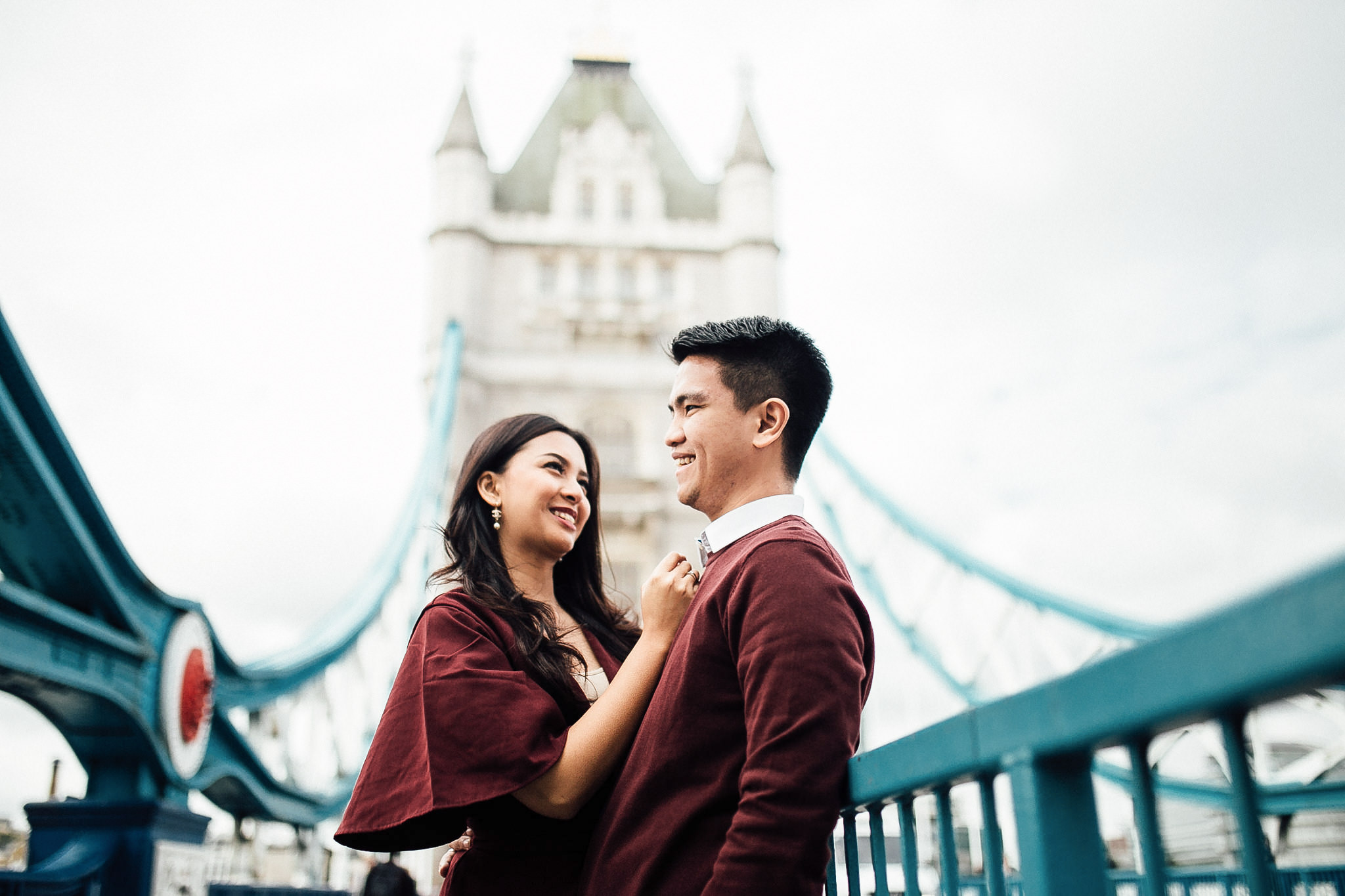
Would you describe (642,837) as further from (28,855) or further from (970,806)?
(28,855)

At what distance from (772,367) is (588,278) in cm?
2130

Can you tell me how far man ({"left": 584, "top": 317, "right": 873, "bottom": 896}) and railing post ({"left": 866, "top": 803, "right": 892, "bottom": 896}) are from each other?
5cm

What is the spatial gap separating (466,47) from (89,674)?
23980mm

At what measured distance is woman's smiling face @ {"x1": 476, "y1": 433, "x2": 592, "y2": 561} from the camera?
200cm

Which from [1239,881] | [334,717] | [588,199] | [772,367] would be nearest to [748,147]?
[588,199]

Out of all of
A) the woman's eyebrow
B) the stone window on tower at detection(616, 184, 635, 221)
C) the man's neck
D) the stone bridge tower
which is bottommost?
the man's neck

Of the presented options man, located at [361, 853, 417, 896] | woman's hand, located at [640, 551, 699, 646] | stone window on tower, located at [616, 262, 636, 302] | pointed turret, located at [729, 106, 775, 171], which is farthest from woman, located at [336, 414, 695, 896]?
pointed turret, located at [729, 106, 775, 171]

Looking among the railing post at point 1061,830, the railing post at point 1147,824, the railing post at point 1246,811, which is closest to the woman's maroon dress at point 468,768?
the railing post at point 1061,830

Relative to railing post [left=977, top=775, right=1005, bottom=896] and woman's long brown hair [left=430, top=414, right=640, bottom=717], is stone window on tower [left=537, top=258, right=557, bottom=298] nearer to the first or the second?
woman's long brown hair [left=430, top=414, right=640, bottom=717]

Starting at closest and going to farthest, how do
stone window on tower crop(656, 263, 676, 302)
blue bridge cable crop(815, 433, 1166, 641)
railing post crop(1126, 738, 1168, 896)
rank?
railing post crop(1126, 738, 1168, 896) < blue bridge cable crop(815, 433, 1166, 641) < stone window on tower crop(656, 263, 676, 302)

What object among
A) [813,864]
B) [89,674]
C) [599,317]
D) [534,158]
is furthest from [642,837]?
[534,158]

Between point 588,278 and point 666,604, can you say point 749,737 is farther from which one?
point 588,278

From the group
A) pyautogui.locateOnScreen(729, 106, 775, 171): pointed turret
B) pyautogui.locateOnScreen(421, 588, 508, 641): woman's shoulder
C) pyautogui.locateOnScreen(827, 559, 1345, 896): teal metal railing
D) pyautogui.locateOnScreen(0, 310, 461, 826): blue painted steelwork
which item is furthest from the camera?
pyautogui.locateOnScreen(729, 106, 775, 171): pointed turret

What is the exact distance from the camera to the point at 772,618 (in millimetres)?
1175
